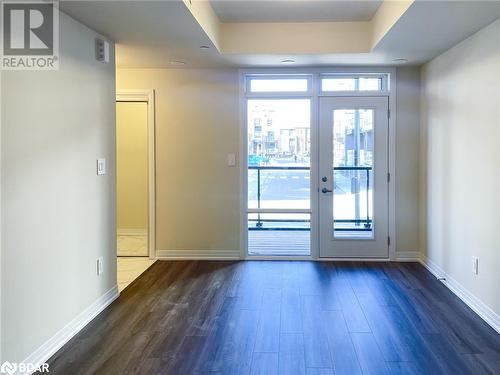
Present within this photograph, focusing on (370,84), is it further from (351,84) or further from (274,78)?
(274,78)

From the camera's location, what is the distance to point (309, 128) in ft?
16.0

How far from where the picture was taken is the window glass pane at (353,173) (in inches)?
190

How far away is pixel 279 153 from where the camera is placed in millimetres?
4941

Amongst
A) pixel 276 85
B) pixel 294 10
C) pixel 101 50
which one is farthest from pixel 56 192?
pixel 276 85

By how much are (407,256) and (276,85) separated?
2625 millimetres

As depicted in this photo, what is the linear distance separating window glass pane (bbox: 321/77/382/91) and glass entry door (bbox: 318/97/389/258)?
133 millimetres

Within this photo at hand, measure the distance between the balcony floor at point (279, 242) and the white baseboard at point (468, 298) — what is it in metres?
1.45

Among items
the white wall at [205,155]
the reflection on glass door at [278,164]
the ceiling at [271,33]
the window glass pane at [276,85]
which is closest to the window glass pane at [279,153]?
the reflection on glass door at [278,164]

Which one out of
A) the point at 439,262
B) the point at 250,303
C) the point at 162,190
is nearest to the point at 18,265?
the point at 250,303

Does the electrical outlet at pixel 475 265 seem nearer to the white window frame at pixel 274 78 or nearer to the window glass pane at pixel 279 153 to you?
the window glass pane at pixel 279 153

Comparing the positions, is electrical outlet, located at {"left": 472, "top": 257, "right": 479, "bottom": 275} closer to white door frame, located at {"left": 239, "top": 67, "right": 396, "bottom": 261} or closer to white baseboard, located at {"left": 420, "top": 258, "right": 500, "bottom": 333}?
→ white baseboard, located at {"left": 420, "top": 258, "right": 500, "bottom": 333}

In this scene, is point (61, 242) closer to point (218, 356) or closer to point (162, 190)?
point (218, 356)

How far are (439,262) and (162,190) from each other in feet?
10.6

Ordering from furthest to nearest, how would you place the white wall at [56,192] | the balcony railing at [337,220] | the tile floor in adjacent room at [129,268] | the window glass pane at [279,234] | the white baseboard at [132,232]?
the white baseboard at [132,232]
the window glass pane at [279,234]
the balcony railing at [337,220]
the tile floor in adjacent room at [129,268]
the white wall at [56,192]
